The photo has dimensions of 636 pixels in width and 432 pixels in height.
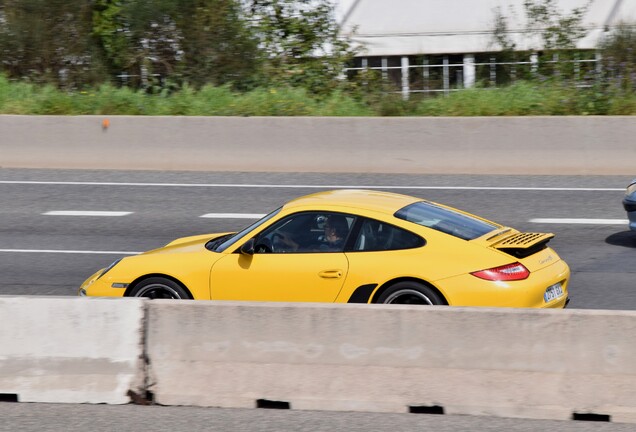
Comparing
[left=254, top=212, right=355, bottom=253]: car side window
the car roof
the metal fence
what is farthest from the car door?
the metal fence

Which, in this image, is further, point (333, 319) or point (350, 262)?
point (350, 262)

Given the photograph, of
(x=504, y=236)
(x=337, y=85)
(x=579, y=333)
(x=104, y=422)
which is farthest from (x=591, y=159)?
(x=104, y=422)

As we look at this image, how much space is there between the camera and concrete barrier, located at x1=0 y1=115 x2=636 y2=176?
1748 centimetres

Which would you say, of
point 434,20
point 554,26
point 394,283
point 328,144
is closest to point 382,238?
point 394,283

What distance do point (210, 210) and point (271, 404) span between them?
8.75m

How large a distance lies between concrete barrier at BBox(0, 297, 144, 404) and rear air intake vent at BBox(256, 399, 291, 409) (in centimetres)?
86

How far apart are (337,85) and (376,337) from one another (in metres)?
15.9

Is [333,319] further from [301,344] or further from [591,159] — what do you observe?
Answer: [591,159]

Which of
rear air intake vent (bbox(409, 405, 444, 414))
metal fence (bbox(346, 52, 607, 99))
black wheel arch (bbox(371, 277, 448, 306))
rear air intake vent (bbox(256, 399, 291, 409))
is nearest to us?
rear air intake vent (bbox(409, 405, 444, 414))

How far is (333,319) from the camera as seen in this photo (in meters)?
6.75

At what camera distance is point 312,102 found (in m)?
20.2

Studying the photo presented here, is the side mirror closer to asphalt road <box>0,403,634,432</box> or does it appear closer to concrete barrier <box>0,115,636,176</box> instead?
asphalt road <box>0,403,634,432</box>

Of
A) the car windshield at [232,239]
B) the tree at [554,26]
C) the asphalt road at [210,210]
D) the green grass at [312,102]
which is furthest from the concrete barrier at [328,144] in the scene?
the car windshield at [232,239]

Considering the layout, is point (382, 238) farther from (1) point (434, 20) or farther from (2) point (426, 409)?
(1) point (434, 20)
